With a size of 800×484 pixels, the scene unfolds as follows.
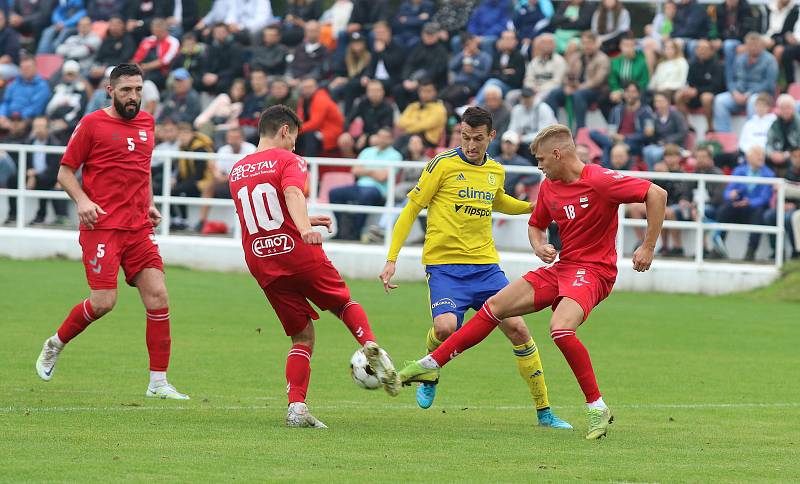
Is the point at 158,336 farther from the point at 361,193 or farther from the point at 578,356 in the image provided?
the point at 361,193

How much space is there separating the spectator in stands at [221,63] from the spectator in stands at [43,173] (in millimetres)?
2947

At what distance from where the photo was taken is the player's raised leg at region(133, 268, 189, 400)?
10750 mm

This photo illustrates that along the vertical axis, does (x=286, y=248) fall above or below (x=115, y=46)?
below

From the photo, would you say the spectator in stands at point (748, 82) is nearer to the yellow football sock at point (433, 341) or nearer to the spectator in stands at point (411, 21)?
the spectator in stands at point (411, 21)

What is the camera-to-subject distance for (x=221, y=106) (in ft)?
80.5

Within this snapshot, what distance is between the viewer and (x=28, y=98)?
83.8 ft

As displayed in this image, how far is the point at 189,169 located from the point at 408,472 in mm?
15527

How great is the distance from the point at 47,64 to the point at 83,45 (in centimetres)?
100

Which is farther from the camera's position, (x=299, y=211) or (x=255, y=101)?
(x=255, y=101)

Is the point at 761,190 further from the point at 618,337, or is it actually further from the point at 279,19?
the point at 279,19

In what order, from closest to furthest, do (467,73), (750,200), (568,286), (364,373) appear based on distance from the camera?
1. (364,373)
2. (568,286)
3. (750,200)
4. (467,73)

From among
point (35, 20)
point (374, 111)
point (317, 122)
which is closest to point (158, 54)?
point (35, 20)

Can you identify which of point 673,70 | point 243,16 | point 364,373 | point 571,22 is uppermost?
point 571,22

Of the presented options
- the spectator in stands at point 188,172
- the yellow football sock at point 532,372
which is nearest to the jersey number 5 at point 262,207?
the yellow football sock at point 532,372
